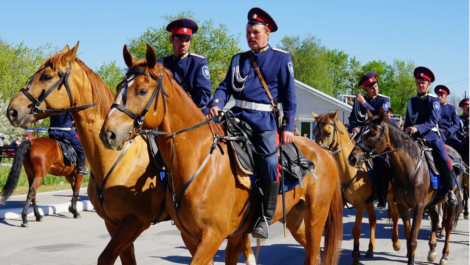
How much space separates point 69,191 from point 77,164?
5.46m

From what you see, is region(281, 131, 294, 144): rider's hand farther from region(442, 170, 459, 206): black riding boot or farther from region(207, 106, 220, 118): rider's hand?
region(442, 170, 459, 206): black riding boot

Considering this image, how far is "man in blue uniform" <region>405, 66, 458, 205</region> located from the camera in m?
8.95

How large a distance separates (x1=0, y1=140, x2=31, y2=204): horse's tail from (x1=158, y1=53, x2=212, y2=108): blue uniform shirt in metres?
6.13

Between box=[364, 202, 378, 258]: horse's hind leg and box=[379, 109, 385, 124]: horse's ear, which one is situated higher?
box=[379, 109, 385, 124]: horse's ear

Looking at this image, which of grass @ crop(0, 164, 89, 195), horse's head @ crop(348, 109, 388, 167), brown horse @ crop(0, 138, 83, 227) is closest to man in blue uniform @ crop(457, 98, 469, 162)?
horse's head @ crop(348, 109, 388, 167)

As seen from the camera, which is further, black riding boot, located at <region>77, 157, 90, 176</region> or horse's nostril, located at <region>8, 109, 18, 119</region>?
black riding boot, located at <region>77, 157, 90, 176</region>

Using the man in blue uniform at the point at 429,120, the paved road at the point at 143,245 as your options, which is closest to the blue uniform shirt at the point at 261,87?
the paved road at the point at 143,245

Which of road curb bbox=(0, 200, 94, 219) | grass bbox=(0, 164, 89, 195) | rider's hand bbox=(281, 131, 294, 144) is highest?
rider's hand bbox=(281, 131, 294, 144)

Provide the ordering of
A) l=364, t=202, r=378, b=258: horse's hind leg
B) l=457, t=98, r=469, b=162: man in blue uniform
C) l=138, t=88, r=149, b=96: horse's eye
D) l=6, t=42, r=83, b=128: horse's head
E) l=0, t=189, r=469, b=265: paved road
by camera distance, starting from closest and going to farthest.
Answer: l=138, t=88, r=149, b=96: horse's eye
l=6, t=42, r=83, b=128: horse's head
l=0, t=189, r=469, b=265: paved road
l=364, t=202, r=378, b=258: horse's hind leg
l=457, t=98, r=469, b=162: man in blue uniform

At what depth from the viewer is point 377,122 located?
848cm

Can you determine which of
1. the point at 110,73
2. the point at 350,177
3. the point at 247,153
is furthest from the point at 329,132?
the point at 110,73

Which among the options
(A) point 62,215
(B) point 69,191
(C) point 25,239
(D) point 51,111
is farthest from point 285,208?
(B) point 69,191

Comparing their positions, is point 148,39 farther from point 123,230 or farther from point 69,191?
point 123,230

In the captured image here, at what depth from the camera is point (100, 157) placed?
5637 millimetres
